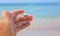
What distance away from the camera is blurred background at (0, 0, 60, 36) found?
4.56 ft

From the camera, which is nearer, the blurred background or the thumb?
the thumb

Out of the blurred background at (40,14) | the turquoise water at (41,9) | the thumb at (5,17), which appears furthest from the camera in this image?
the turquoise water at (41,9)

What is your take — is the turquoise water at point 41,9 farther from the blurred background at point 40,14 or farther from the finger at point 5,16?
the finger at point 5,16

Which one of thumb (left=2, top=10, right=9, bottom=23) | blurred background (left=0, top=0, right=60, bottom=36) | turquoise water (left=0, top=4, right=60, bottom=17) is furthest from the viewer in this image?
turquoise water (left=0, top=4, right=60, bottom=17)

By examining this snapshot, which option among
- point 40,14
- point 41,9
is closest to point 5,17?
point 40,14

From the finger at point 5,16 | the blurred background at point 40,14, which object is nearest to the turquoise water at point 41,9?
the blurred background at point 40,14

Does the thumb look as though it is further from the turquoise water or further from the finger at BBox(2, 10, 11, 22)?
the turquoise water

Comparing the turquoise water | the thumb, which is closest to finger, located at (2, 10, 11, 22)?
the thumb

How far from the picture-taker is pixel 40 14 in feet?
5.41

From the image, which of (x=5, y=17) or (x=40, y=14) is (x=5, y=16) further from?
(x=40, y=14)

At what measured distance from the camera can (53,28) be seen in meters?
1.43

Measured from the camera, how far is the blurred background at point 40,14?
1.39 m

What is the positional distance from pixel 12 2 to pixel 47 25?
0.46 m

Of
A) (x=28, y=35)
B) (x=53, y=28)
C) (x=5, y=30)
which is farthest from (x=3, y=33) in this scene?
(x=53, y=28)
